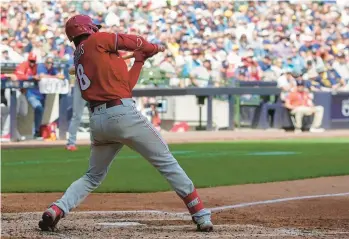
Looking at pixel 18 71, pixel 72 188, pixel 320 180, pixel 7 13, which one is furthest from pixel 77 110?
pixel 7 13

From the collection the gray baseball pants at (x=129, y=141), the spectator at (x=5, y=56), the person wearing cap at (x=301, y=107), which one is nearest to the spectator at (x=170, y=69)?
the person wearing cap at (x=301, y=107)

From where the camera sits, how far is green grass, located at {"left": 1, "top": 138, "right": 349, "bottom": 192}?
1047cm

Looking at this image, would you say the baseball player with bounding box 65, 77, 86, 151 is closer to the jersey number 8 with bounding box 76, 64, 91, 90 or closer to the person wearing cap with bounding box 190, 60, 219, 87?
the jersey number 8 with bounding box 76, 64, 91, 90

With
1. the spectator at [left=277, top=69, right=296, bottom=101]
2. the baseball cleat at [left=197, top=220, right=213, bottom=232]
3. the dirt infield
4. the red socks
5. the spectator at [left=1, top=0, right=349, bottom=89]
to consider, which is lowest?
the dirt infield

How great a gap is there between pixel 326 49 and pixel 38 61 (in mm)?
10832

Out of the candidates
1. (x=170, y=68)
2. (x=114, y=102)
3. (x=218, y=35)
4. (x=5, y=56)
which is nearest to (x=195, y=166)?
(x=114, y=102)

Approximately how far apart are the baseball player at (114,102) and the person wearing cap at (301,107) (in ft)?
52.9

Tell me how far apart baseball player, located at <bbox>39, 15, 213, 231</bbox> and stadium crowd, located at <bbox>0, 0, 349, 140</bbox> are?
14374mm

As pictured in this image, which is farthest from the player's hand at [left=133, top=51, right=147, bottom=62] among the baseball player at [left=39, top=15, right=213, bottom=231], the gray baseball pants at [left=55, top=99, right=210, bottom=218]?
the gray baseball pants at [left=55, top=99, right=210, bottom=218]

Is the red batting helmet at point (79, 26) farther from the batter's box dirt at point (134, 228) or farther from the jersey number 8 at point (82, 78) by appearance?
the batter's box dirt at point (134, 228)

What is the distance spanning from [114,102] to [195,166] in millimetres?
6487

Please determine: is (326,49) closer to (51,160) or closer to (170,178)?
(51,160)

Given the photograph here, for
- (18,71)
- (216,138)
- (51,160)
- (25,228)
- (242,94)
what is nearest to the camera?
(25,228)

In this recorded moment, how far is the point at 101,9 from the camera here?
27.1m
